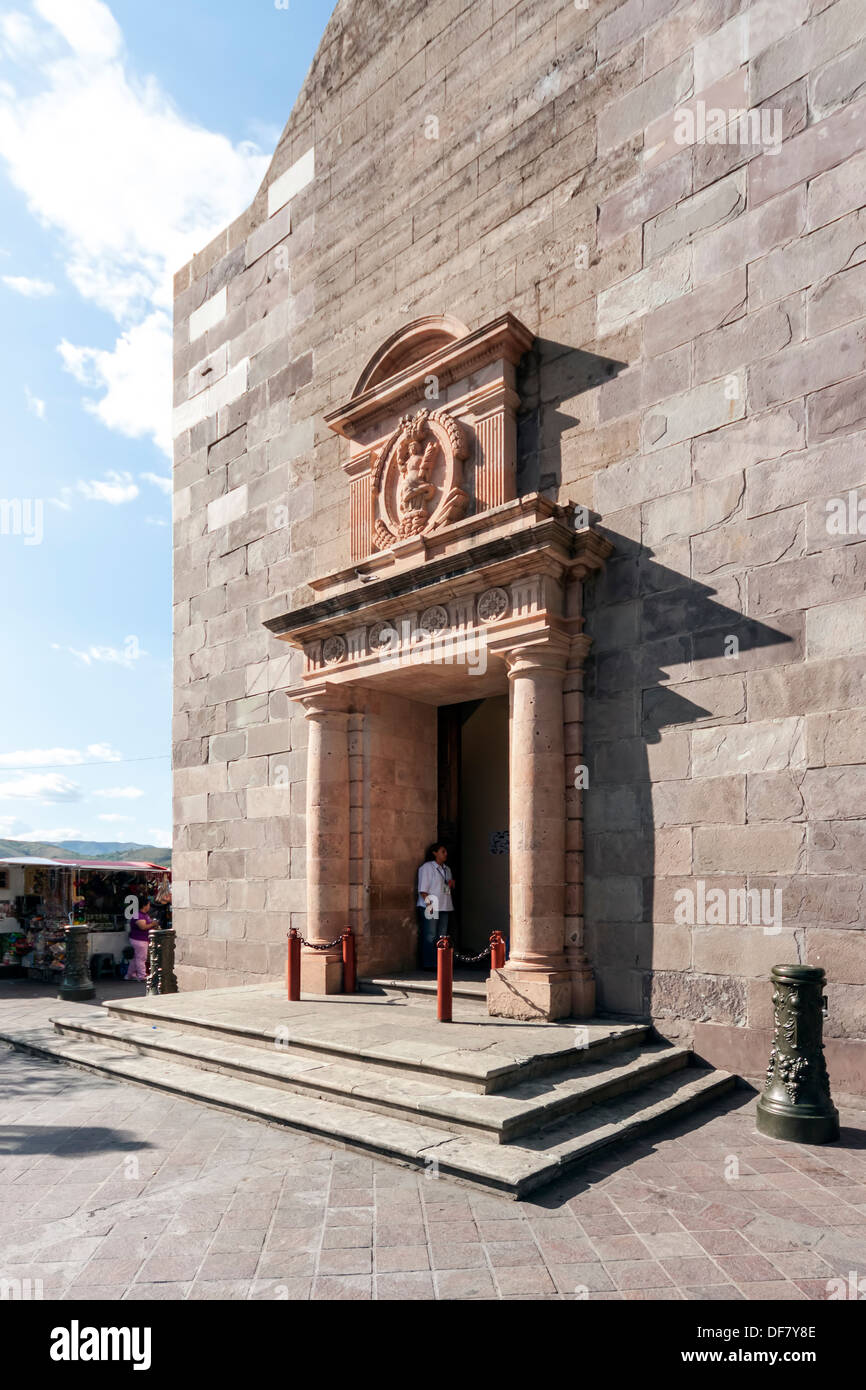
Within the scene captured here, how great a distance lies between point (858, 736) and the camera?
273 inches

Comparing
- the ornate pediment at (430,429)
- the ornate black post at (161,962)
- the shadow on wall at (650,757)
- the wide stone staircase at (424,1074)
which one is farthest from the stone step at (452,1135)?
the ornate pediment at (430,429)

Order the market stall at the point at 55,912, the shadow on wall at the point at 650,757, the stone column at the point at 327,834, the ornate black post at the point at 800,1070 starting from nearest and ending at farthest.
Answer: the ornate black post at the point at 800,1070, the shadow on wall at the point at 650,757, the stone column at the point at 327,834, the market stall at the point at 55,912

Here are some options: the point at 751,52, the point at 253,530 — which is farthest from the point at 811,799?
the point at 253,530

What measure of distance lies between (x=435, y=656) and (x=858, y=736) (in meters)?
4.37

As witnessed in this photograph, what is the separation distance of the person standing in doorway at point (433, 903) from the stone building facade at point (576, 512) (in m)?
0.29

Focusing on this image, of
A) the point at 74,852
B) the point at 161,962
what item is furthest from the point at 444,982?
the point at 74,852

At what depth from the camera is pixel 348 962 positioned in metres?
10.2

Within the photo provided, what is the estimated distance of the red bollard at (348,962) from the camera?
Result: 10.1 meters

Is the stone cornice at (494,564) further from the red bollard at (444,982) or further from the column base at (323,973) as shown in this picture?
the column base at (323,973)

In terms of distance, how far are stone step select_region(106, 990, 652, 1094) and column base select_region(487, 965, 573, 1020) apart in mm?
166

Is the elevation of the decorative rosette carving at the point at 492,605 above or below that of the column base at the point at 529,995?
above

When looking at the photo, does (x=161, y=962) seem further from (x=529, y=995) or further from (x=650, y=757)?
(x=650, y=757)

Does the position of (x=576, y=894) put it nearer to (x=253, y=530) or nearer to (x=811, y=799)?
(x=811, y=799)
